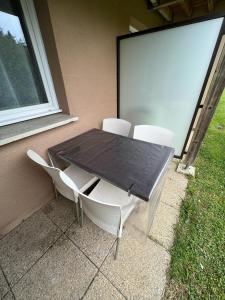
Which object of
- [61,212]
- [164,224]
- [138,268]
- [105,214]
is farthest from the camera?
[61,212]

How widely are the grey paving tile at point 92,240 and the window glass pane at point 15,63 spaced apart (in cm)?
133

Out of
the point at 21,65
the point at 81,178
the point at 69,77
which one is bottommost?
the point at 81,178

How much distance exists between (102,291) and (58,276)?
1.15 ft

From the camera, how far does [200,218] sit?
140cm

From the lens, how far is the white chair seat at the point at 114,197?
108 cm

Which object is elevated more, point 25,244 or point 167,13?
point 167,13

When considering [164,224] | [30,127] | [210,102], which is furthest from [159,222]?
[30,127]

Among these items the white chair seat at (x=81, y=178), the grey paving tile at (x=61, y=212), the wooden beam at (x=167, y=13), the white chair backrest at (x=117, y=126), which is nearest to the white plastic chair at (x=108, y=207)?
the white chair seat at (x=81, y=178)

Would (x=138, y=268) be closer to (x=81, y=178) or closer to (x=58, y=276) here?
(x=58, y=276)

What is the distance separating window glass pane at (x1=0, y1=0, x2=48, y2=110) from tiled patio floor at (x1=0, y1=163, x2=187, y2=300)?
123 centimetres

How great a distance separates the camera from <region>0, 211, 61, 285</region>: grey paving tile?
1.09 metres

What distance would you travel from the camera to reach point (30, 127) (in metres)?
1.26

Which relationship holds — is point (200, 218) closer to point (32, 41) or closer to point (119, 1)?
point (32, 41)

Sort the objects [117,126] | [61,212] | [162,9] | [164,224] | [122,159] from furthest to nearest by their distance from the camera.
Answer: [162,9] → [117,126] → [61,212] → [164,224] → [122,159]
